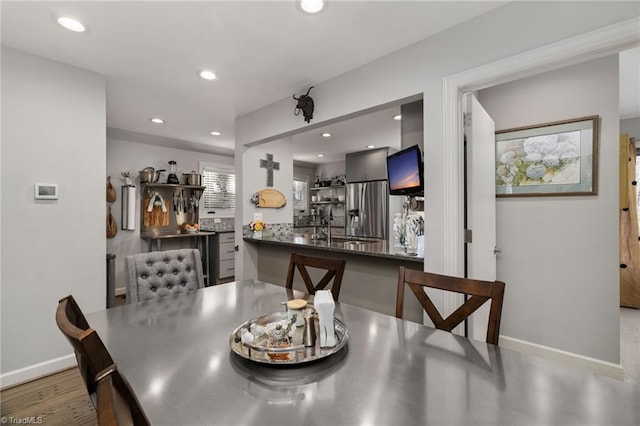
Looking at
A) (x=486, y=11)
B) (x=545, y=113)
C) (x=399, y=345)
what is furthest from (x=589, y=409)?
(x=545, y=113)

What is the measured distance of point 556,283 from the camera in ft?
7.75

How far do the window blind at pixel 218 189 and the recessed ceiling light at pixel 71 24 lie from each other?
3.71 metres

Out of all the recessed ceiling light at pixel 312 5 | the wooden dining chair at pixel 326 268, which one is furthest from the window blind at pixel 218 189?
the recessed ceiling light at pixel 312 5

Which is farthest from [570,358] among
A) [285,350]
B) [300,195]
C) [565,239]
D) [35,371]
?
[300,195]

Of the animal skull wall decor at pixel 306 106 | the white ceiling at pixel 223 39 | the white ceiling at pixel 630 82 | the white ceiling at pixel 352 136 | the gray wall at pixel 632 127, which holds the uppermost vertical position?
the white ceiling at pixel 630 82

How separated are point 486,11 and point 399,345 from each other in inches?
74.4

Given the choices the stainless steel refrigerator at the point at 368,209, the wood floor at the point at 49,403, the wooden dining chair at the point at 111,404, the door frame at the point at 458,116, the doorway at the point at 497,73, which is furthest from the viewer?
the stainless steel refrigerator at the point at 368,209

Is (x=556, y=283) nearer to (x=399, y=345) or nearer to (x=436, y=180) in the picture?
(x=436, y=180)

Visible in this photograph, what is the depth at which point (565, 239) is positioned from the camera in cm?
233

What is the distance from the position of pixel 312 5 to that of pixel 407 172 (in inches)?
53.2

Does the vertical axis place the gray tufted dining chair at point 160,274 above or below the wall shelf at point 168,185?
below

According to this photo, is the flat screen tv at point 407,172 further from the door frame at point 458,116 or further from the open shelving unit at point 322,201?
the open shelving unit at point 322,201

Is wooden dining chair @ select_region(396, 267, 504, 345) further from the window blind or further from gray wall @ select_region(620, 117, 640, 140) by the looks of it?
the window blind

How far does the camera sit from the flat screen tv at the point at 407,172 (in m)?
2.21
